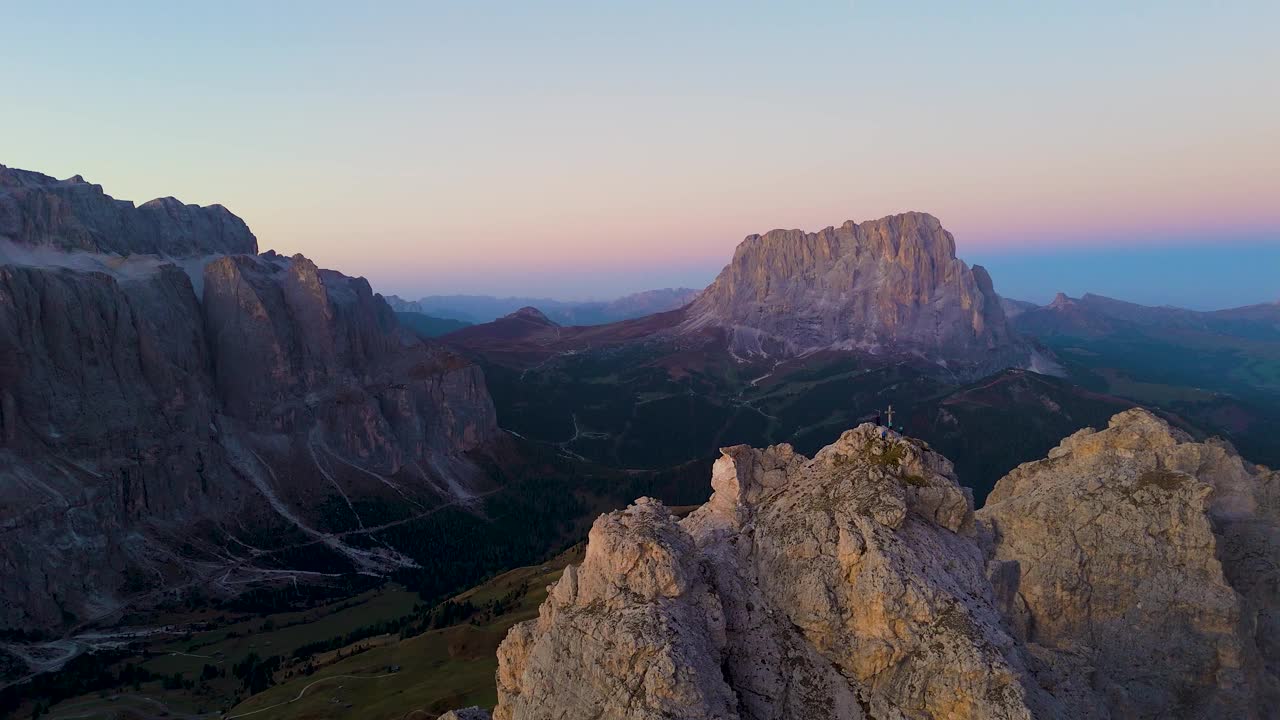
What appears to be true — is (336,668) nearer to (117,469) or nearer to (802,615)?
(802,615)

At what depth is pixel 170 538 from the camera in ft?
543

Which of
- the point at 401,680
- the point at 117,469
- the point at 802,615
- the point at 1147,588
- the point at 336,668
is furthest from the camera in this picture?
Answer: the point at 117,469

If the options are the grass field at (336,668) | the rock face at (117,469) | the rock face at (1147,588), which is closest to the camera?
the rock face at (1147,588)

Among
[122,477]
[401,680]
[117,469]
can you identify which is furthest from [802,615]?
[117,469]

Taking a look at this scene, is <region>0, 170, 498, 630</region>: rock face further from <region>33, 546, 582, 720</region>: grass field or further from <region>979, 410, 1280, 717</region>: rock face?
<region>979, 410, 1280, 717</region>: rock face

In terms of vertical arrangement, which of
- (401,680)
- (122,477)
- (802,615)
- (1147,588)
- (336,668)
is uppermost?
(802,615)

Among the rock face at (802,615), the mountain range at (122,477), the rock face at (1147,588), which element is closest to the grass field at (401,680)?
the rock face at (802,615)

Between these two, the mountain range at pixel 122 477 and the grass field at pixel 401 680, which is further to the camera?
the mountain range at pixel 122 477

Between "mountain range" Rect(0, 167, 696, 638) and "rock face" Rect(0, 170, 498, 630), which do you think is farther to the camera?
"mountain range" Rect(0, 167, 696, 638)

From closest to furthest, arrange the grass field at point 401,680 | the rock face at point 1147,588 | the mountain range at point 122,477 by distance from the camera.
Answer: the rock face at point 1147,588 < the grass field at point 401,680 < the mountain range at point 122,477

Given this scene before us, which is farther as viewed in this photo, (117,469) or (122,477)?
(122,477)

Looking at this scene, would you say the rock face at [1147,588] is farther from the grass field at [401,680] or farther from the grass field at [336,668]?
the grass field at [336,668]

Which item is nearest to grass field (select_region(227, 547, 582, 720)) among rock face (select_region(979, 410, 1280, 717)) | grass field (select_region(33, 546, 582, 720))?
grass field (select_region(33, 546, 582, 720))

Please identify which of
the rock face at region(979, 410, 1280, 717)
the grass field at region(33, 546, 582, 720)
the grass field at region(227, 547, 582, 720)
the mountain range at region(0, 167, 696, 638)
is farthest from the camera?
the mountain range at region(0, 167, 696, 638)
